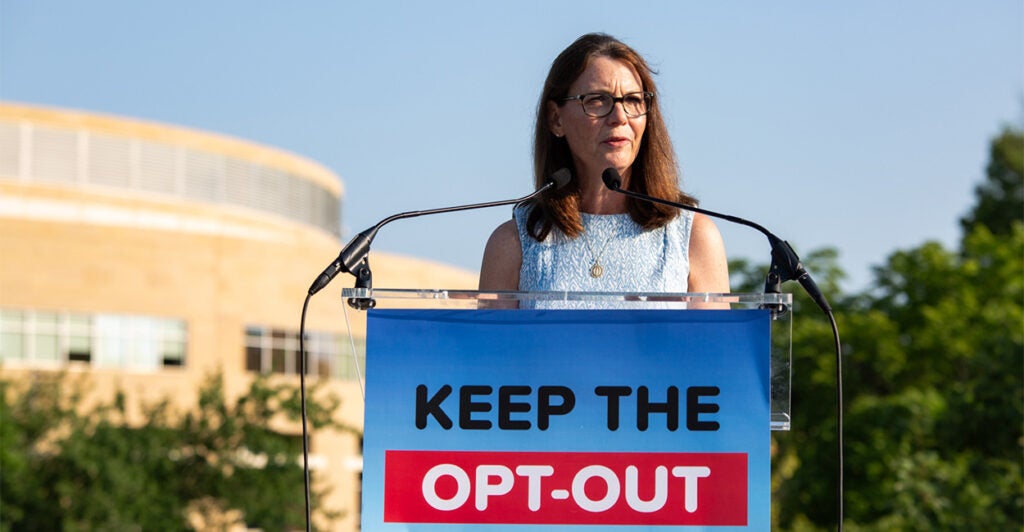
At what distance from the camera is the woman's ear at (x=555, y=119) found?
140 inches

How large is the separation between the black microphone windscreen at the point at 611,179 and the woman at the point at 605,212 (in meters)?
0.13

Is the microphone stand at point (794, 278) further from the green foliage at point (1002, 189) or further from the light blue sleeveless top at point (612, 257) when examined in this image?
the green foliage at point (1002, 189)

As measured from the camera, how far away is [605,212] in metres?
3.54

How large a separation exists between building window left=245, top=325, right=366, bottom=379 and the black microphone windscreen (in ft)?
150

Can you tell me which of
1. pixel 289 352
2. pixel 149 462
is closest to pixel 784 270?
pixel 149 462

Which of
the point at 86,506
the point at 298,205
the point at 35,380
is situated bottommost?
the point at 86,506

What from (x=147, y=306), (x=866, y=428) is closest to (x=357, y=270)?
(x=866, y=428)

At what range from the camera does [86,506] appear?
1262 inches

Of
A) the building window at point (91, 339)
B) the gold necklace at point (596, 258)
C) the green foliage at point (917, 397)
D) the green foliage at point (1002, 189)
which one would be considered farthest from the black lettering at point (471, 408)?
the green foliage at point (1002, 189)

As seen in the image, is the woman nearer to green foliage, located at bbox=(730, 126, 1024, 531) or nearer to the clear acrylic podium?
the clear acrylic podium

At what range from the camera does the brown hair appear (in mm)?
3432

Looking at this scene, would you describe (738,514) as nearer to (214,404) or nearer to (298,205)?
(214,404)

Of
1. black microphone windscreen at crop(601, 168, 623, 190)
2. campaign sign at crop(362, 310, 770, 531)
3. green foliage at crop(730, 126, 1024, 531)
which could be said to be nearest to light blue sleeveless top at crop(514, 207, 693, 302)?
black microphone windscreen at crop(601, 168, 623, 190)

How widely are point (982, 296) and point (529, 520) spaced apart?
36.4 meters
